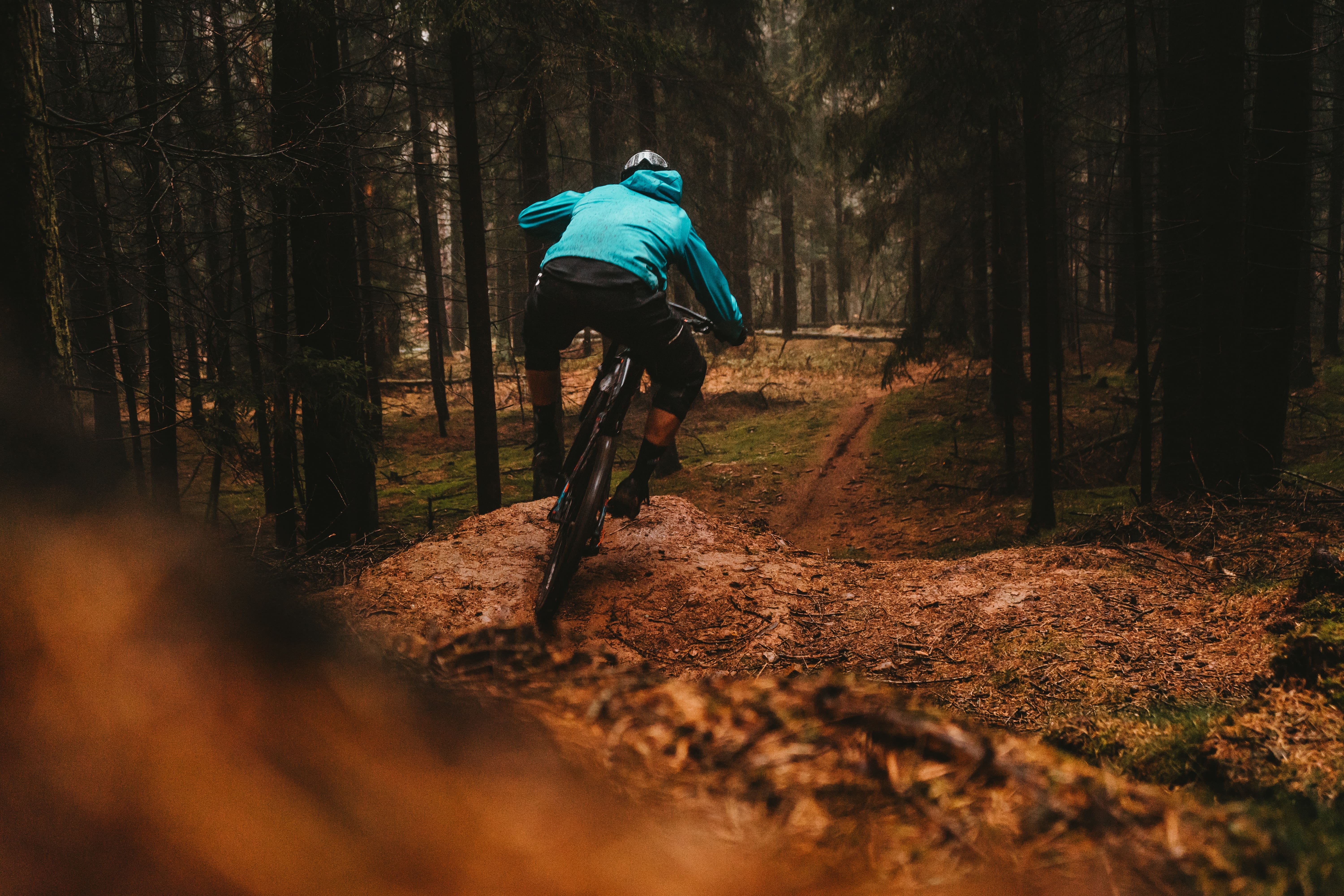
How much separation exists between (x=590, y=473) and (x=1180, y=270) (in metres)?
7.53

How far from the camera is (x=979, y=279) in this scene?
14.5 meters

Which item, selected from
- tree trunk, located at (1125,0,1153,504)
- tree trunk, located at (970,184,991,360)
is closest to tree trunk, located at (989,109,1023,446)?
tree trunk, located at (970,184,991,360)

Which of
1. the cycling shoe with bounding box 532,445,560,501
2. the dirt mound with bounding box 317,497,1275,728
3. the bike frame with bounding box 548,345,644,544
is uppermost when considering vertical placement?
the bike frame with bounding box 548,345,644,544

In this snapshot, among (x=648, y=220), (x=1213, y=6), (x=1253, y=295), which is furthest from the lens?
(x=1253, y=295)

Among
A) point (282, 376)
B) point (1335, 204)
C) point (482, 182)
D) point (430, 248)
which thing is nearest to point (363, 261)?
point (482, 182)

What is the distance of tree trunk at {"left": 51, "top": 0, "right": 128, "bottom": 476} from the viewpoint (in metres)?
5.39

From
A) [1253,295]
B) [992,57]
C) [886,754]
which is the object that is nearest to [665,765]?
[886,754]

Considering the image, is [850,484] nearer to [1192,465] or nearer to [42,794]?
[1192,465]

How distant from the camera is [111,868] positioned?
1.14 metres

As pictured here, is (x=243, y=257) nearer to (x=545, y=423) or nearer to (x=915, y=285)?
(x=545, y=423)

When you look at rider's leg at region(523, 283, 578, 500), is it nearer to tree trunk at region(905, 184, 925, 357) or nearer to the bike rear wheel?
the bike rear wheel

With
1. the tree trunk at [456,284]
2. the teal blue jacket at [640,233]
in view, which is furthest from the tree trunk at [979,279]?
the tree trunk at [456,284]

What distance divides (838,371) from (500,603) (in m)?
18.9

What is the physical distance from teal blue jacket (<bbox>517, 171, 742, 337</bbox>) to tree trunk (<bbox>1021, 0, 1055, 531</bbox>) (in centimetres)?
563
